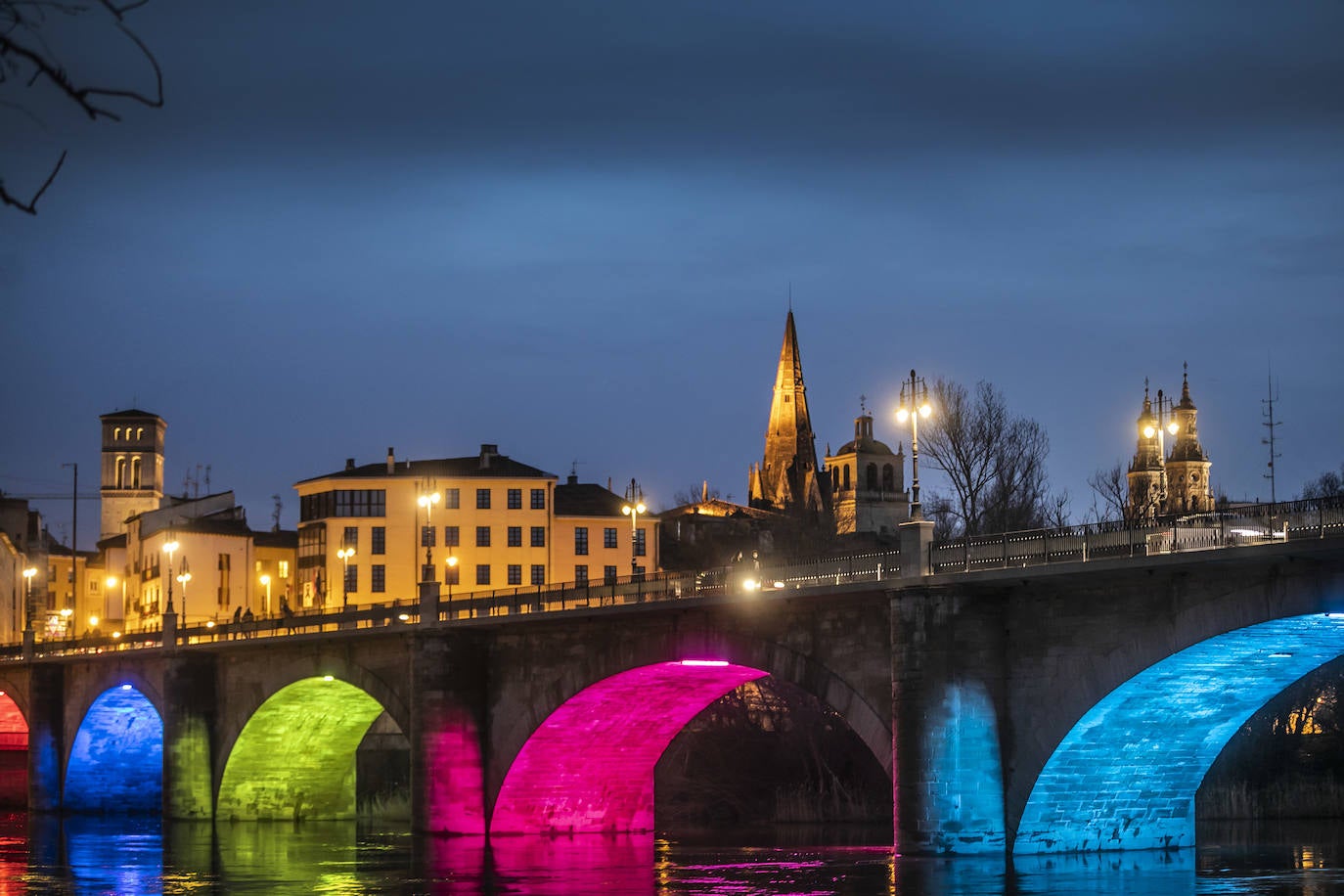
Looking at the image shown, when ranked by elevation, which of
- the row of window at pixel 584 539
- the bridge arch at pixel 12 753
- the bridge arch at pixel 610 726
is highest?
the row of window at pixel 584 539

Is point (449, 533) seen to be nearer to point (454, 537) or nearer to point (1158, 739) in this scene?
point (454, 537)

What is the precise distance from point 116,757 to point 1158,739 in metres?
58.3

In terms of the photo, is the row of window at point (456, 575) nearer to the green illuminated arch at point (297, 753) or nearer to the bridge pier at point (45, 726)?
the bridge pier at point (45, 726)

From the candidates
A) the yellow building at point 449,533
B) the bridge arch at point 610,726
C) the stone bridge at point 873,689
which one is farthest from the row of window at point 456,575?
the bridge arch at point 610,726

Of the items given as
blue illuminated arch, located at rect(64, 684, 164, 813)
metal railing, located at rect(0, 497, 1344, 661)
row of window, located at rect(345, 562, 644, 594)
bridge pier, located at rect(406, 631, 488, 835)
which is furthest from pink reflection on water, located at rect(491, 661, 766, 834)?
row of window, located at rect(345, 562, 644, 594)

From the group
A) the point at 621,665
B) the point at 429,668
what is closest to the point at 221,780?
the point at 429,668

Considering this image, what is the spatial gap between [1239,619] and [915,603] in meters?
7.48

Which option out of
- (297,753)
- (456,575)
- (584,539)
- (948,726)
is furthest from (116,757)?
(948,726)

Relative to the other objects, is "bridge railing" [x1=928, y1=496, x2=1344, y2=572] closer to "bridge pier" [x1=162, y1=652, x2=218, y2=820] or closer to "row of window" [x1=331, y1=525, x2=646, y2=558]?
"bridge pier" [x1=162, y1=652, x2=218, y2=820]

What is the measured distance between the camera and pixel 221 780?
229 feet

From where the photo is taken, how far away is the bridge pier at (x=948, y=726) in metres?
37.0

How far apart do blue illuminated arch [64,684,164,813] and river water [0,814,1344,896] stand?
57.6ft

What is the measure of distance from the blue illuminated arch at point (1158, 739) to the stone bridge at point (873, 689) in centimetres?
6

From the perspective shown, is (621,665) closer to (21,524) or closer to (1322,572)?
(1322,572)
